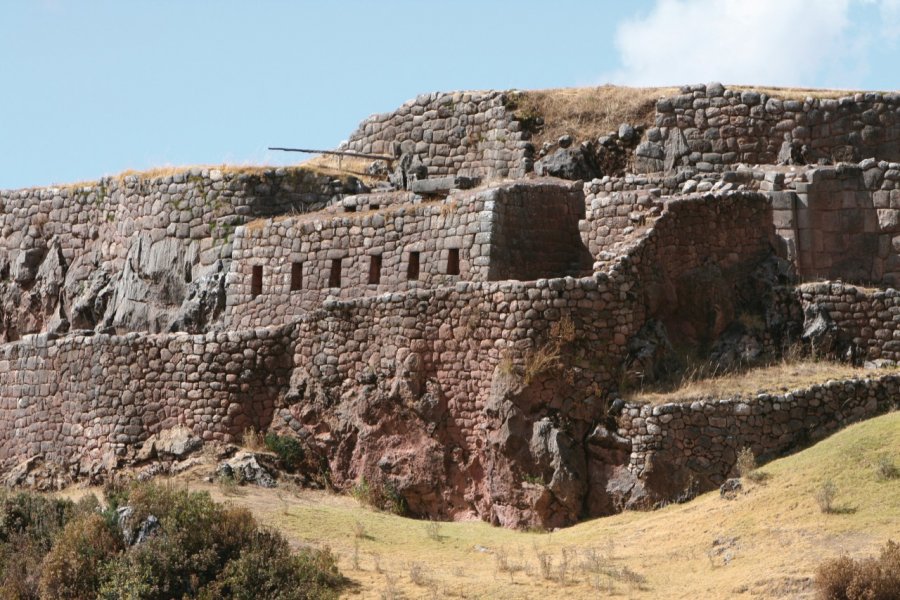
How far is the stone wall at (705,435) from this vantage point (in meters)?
30.2

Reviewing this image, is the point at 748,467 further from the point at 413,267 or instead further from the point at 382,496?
the point at 413,267

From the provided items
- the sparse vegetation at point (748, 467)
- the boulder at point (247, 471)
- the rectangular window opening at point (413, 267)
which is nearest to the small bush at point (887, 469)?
the sparse vegetation at point (748, 467)

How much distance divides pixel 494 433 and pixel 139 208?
1414 centimetres

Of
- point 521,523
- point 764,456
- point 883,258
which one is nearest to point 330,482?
point 521,523

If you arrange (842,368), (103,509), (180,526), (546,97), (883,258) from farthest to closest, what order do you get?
(546,97) → (883,258) → (842,368) → (103,509) → (180,526)

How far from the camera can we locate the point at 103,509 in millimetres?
29672

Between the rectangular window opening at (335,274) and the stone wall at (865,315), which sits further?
the rectangular window opening at (335,274)

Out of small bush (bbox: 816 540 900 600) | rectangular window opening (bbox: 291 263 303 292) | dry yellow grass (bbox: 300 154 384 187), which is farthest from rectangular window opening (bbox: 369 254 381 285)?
small bush (bbox: 816 540 900 600)

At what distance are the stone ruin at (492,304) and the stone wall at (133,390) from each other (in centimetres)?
5

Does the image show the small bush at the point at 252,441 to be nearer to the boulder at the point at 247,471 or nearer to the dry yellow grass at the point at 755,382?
the boulder at the point at 247,471

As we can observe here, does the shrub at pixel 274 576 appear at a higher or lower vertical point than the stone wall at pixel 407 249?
lower

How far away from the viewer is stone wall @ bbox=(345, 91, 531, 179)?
40594mm

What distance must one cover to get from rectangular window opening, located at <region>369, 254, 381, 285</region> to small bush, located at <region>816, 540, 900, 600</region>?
46.6ft

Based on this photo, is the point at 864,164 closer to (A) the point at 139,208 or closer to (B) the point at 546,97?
(B) the point at 546,97
